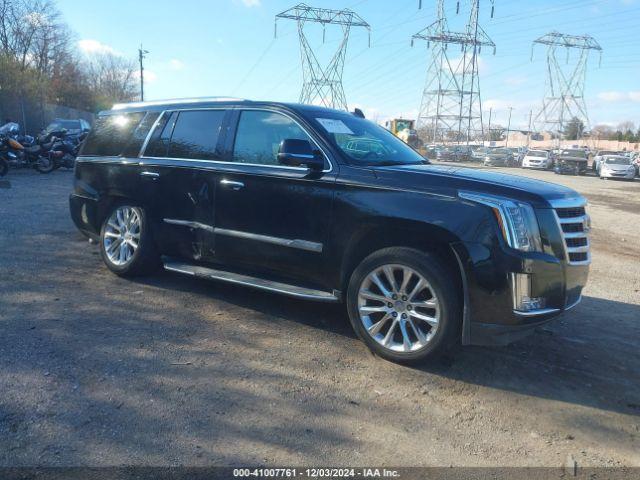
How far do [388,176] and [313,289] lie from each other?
3.78 ft

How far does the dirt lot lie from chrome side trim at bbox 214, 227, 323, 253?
733 mm

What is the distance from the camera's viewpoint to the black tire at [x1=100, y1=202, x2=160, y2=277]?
5.53m

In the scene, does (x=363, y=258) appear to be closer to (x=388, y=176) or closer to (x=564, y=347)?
(x=388, y=176)

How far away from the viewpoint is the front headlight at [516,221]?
3625 mm

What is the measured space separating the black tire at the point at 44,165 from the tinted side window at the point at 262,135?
14.6 m

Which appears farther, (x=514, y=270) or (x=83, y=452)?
(x=514, y=270)

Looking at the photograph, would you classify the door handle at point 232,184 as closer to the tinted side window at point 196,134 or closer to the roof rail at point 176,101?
the tinted side window at point 196,134

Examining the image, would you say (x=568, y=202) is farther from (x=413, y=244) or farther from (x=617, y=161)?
(x=617, y=161)

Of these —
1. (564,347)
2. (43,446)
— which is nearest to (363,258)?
(564,347)

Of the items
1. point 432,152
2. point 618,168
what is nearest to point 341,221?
point 618,168

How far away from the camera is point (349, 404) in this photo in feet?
11.3

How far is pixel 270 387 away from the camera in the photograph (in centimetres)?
361

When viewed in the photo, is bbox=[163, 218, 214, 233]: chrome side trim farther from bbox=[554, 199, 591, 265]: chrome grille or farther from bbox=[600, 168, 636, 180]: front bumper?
bbox=[600, 168, 636, 180]: front bumper

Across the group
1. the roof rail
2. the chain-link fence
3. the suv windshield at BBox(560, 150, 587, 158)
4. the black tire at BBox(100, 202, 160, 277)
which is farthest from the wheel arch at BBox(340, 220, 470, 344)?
the suv windshield at BBox(560, 150, 587, 158)
